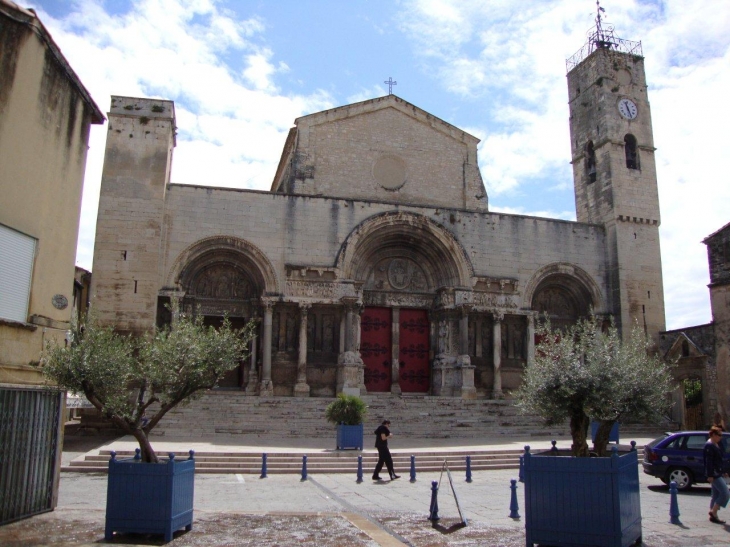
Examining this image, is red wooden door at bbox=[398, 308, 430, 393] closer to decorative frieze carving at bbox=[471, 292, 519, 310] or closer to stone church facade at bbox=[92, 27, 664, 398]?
stone church facade at bbox=[92, 27, 664, 398]

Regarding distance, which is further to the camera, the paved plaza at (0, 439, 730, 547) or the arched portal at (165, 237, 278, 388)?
the arched portal at (165, 237, 278, 388)

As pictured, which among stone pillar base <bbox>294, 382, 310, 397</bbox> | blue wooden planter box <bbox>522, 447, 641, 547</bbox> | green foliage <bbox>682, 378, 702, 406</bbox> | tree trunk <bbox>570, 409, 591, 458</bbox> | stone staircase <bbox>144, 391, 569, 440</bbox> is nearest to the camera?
blue wooden planter box <bbox>522, 447, 641, 547</bbox>

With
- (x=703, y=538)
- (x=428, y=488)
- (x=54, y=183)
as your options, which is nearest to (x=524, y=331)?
(x=428, y=488)

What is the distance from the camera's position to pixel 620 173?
25.7 metres

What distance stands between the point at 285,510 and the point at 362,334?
14.2 meters

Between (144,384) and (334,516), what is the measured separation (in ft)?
10.2

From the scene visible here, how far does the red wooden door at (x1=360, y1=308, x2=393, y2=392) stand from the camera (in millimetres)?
23312

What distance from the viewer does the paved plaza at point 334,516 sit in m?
7.50

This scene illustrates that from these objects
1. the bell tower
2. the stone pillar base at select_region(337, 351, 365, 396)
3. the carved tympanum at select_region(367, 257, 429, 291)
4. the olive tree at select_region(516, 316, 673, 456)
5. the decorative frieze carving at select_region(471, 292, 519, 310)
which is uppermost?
the bell tower

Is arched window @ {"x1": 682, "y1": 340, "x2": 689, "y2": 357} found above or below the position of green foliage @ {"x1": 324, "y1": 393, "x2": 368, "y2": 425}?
above

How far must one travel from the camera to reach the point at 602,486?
23.5 feet

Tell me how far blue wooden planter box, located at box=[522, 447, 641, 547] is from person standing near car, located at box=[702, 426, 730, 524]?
7.16ft

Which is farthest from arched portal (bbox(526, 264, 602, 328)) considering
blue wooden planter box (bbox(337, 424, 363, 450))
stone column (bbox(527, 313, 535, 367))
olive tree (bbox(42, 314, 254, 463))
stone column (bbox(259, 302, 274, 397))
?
→ olive tree (bbox(42, 314, 254, 463))

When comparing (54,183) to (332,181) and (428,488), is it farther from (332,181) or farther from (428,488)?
(332,181)
